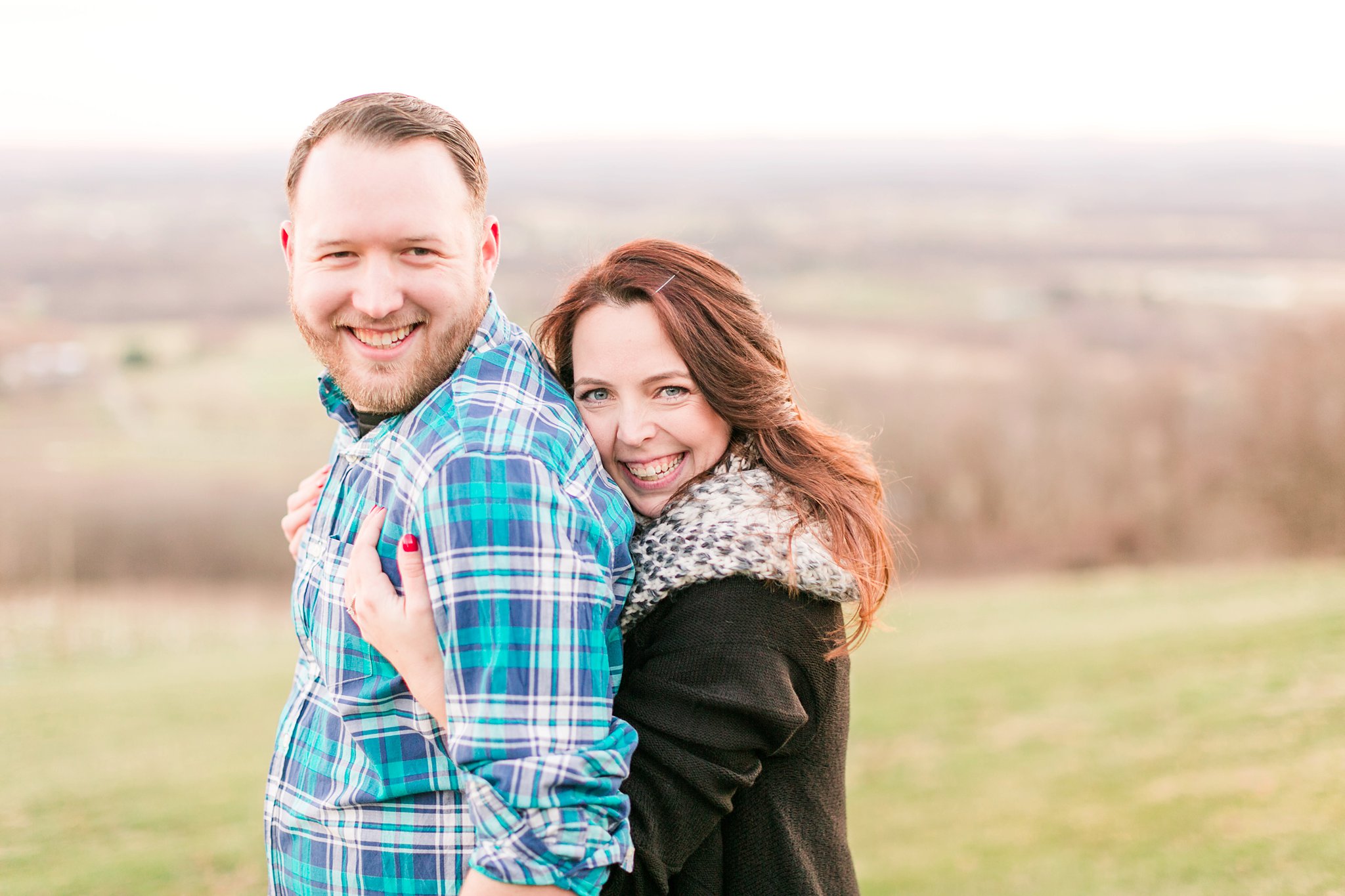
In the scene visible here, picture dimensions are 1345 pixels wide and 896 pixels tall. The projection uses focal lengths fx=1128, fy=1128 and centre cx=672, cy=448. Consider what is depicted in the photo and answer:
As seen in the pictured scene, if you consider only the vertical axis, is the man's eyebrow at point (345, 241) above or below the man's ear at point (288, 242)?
below

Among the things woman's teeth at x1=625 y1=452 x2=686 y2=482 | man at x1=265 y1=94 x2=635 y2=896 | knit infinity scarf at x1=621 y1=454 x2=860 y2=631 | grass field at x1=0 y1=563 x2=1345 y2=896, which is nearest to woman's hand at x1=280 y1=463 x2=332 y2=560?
man at x1=265 y1=94 x2=635 y2=896

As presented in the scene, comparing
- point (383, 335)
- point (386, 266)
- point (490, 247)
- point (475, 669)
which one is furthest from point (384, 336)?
point (475, 669)

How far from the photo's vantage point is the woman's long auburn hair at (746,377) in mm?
2324

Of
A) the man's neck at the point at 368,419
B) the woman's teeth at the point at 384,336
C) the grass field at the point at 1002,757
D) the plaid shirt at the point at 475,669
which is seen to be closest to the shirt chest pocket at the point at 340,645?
the plaid shirt at the point at 475,669

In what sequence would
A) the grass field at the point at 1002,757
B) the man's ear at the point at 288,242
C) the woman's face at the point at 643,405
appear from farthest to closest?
the grass field at the point at 1002,757
the woman's face at the point at 643,405
the man's ear at the point at 288,242

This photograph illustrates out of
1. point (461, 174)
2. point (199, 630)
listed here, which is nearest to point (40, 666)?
point (199, 630)

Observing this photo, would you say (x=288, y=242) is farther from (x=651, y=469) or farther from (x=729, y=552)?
(x=729, y=552)

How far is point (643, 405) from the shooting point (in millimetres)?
2410

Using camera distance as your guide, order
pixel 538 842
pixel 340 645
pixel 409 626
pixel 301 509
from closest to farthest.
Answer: pixel 538 842 < pixel 409 626 < pixel 340 645 < pixel 301 509

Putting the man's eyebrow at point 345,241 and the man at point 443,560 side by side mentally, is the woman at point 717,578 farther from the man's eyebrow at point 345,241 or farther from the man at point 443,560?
the man's eyebrow at point 345,241

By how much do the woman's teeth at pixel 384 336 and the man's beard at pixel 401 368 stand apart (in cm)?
2

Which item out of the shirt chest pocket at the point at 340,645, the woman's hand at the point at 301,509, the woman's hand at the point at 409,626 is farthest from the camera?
the woman's hand at the point at 301,509

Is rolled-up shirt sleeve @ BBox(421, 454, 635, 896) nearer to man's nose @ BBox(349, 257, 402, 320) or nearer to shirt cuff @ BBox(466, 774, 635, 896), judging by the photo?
shirt cuff @ BBox(466, 774, 635, 896)

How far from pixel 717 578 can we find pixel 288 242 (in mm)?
1120
